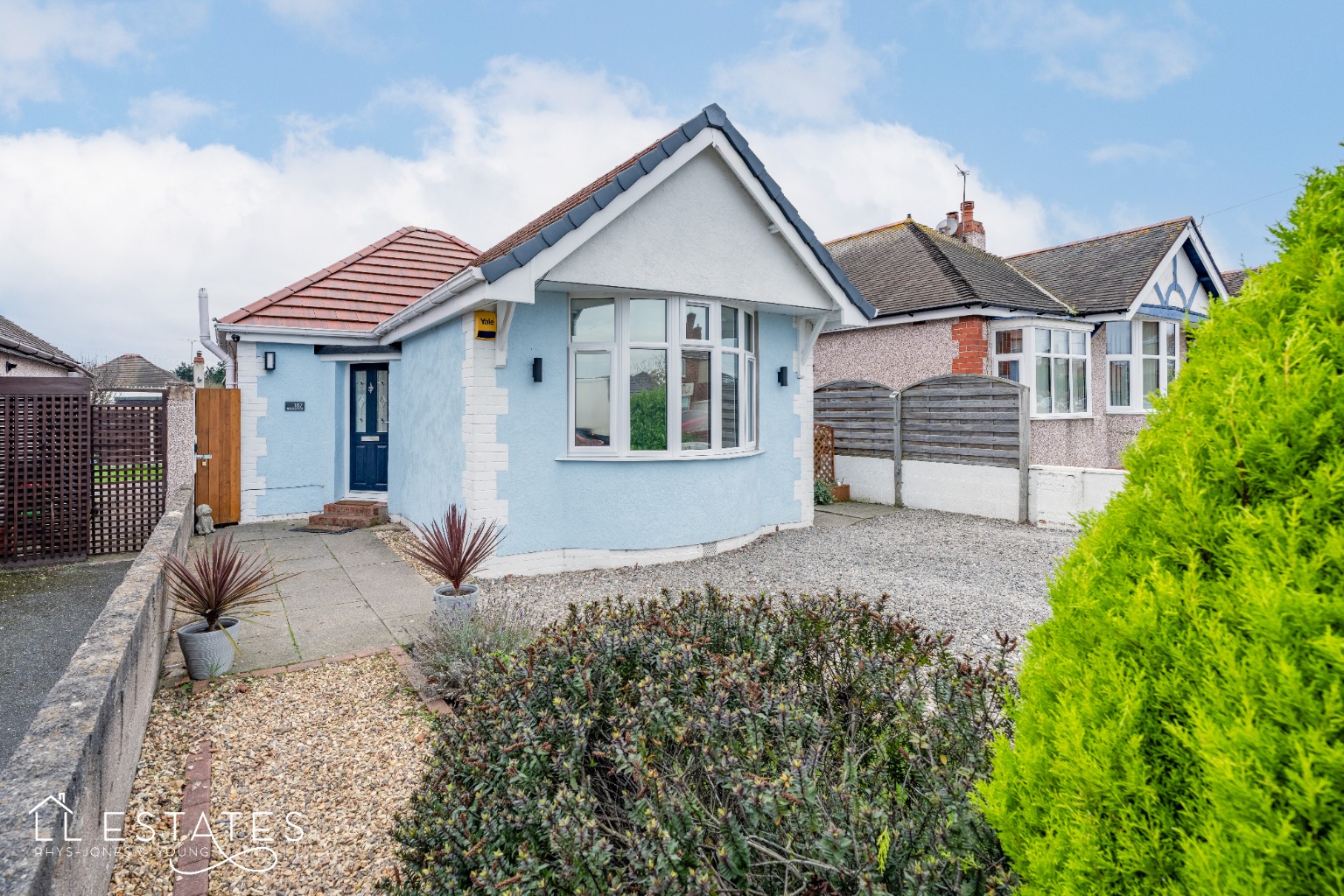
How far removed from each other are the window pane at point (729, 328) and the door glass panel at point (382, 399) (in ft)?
21.5

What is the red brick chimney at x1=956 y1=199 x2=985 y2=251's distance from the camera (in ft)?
61.8

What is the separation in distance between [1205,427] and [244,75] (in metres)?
14.0

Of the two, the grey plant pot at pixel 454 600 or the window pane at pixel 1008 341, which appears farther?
the window pane at pixel 1008 341

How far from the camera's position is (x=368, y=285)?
505 inches

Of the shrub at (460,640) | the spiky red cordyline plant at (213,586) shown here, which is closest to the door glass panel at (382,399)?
the spiky red cordyline plant at (213,586)

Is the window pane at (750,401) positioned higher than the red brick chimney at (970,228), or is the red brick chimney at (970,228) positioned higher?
the red brick chimney at (970,228)

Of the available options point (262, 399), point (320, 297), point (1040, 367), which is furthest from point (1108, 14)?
point (262, 399)

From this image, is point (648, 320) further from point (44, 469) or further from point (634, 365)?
point (44, 469)

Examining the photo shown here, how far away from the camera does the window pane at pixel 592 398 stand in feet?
26.9

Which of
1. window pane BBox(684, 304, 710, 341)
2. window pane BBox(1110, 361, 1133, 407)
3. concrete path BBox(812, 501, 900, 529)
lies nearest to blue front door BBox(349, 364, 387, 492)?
window pane BBox(684, 304, 710, 341)

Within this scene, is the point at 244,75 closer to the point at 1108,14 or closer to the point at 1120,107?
the point at 1108,14

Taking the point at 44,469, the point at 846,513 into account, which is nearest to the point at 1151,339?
the point at 846,513

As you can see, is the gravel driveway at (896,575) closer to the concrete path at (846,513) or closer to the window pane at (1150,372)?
the concrete path at (846,513)

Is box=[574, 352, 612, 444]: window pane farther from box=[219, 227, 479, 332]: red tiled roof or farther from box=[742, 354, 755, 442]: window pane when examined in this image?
box=[219, 227, 479, 332]: red tiled roof
